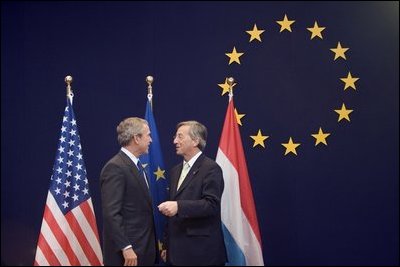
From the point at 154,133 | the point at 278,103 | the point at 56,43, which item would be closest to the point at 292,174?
the point at 278,103

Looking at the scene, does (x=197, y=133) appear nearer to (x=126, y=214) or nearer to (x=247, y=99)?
(x=126, y=214)

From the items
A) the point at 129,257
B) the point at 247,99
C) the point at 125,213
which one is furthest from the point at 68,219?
the point at 247,99

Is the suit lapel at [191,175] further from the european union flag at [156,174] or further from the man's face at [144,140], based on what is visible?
the european union flag at [156,174]

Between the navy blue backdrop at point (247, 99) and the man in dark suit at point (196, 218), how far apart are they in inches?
38.0

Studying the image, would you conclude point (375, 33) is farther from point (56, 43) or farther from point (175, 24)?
point (56, 43)

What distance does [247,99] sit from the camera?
152 inches

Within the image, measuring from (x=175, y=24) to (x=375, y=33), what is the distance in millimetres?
1531

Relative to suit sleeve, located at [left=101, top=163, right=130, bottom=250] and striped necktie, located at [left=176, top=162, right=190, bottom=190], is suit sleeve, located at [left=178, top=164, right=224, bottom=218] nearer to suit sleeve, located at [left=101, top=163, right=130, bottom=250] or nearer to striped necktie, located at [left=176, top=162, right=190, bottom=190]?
striped necktie, located at [left=176, top=162, right=190, bottom=190]

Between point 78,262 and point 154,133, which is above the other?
point 154,133

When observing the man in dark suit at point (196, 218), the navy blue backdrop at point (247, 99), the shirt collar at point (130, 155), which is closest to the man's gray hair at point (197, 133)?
the man in dark suit at point (196, 218)

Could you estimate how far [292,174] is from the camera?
148 inches

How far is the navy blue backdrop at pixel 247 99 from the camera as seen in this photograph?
3.69 m

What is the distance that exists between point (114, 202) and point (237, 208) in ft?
3.23

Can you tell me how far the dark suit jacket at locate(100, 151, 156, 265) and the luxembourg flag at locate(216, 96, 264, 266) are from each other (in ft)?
2.27
